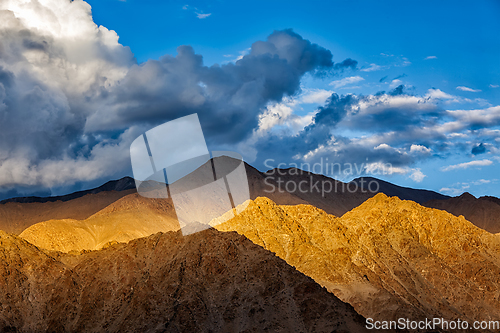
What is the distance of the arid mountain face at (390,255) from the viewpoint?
95312 mm

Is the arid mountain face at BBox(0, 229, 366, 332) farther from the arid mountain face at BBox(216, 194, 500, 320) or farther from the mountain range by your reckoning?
the arid mountain face at BBox(216, 194, 500, 320)

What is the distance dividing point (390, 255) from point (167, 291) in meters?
58.9

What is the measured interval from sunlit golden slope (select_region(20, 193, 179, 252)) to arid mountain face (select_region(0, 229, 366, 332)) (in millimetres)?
57754

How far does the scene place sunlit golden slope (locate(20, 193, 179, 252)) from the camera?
145000mm

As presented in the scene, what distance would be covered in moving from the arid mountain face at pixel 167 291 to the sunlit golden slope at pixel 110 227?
189 feet

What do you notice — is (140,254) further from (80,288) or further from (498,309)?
(498,309)

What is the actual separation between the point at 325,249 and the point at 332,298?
3320 centimetres

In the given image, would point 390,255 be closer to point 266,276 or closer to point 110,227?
point 266,276

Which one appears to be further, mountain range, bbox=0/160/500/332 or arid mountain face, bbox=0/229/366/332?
mountain range, bbox=0/160/500/332

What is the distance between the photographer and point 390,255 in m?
110

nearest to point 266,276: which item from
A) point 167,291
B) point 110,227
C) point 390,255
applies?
point 167,291

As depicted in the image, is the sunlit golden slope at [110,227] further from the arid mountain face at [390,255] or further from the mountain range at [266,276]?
the arid mountain face at [390,255]

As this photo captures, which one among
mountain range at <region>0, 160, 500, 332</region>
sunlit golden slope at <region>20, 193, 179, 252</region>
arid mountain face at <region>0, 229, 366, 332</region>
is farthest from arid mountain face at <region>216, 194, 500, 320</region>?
sunlit golden slope at <region>20, 193, 179, 252</region>

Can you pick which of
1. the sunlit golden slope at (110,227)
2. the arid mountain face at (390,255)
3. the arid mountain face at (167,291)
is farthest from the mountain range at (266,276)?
the sunlit golden slope at (110,227)
